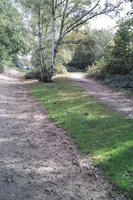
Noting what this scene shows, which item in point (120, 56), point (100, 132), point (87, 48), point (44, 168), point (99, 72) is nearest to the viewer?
point (44, 168)

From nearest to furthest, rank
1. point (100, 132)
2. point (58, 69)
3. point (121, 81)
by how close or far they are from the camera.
Answer: point (100, 132)
point (121, 81)
point (58, 69)

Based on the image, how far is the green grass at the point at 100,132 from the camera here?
621cm

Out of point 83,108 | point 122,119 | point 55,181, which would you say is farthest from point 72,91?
point 55,181

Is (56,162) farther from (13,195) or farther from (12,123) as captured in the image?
(12,123)

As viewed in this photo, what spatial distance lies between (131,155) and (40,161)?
2274mm

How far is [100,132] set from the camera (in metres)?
8.94

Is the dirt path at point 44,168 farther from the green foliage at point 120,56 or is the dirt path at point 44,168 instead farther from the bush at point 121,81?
the green foliage at point 120,56

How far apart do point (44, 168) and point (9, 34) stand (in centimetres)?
1783

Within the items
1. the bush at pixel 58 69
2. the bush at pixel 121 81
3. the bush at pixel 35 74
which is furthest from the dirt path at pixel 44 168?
the bush at pixel 58 69

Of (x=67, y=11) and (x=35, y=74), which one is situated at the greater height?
(x=67, y=11)

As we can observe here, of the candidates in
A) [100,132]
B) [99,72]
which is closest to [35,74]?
[99,72]

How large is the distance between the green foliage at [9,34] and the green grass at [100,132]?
8592 mm

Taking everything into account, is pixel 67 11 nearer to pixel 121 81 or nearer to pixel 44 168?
pixel 121 81

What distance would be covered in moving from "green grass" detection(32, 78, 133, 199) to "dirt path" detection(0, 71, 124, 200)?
0.97ft
